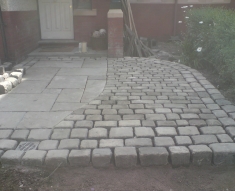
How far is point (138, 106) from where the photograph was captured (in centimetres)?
419

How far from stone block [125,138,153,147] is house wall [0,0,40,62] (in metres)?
4.78

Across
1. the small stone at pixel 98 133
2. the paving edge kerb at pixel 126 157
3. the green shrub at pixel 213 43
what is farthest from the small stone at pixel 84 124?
the green shrub at pixel 213 43

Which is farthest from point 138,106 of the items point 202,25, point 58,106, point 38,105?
point 202,25

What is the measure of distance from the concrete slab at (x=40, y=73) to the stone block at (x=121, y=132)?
2699mm

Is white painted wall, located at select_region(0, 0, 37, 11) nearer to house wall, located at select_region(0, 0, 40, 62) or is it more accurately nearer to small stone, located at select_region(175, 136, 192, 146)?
house wall, located at select_region(0, 0, 40, 62)

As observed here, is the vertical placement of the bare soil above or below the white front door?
below

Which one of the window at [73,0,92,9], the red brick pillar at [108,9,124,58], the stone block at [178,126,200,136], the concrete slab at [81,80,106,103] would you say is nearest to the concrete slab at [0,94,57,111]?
the concrete slab at [81,80,106,103]

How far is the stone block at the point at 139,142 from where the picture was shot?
3.12 meters

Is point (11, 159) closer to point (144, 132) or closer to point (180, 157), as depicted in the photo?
point (144, 132)

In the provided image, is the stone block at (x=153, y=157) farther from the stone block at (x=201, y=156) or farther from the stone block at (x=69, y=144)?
the stone block at (x=69, y=144)

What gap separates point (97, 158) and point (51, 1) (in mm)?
7370

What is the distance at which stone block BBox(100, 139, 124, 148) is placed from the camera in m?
3.11

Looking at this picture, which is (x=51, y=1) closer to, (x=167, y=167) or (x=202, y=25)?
(x=202, y=25)

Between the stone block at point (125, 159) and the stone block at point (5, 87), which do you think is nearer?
the stone block at point (125, 159)
